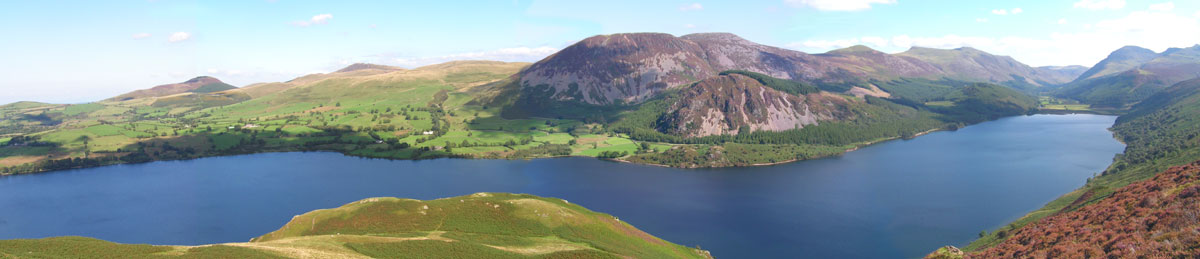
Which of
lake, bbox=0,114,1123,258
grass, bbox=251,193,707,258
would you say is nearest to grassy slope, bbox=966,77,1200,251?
lake, bbox=0,114,1123,258

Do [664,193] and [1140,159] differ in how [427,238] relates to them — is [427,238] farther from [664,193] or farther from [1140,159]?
[1140,159]

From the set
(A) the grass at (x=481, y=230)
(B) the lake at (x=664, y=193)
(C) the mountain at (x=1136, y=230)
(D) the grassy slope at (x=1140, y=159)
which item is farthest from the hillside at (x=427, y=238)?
(D) the grassy slope at (x=1140, y=159)

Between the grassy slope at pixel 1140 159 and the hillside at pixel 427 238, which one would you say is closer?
the hillside at pixel 427 238

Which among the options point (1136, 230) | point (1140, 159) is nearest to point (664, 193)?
point (1136, 230)

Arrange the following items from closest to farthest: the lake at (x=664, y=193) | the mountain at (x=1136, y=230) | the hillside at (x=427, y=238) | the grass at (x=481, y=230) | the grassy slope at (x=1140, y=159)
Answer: the mountain at (x=1136, y=230) → the hillside at (x=427, y=238) → the grass at (x=481, y=230) → the grassy slope at (x=1140, y=159) → the lake at (x=664, y=193)

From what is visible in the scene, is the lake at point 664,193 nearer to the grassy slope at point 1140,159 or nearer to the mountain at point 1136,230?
the grassy slope at point 1140,159

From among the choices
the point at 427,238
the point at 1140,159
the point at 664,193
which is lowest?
the point at 664,193

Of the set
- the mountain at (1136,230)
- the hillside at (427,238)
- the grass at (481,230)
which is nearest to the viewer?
the mountain at (1136,230)

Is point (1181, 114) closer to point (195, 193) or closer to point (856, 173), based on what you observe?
point (856, 173)
